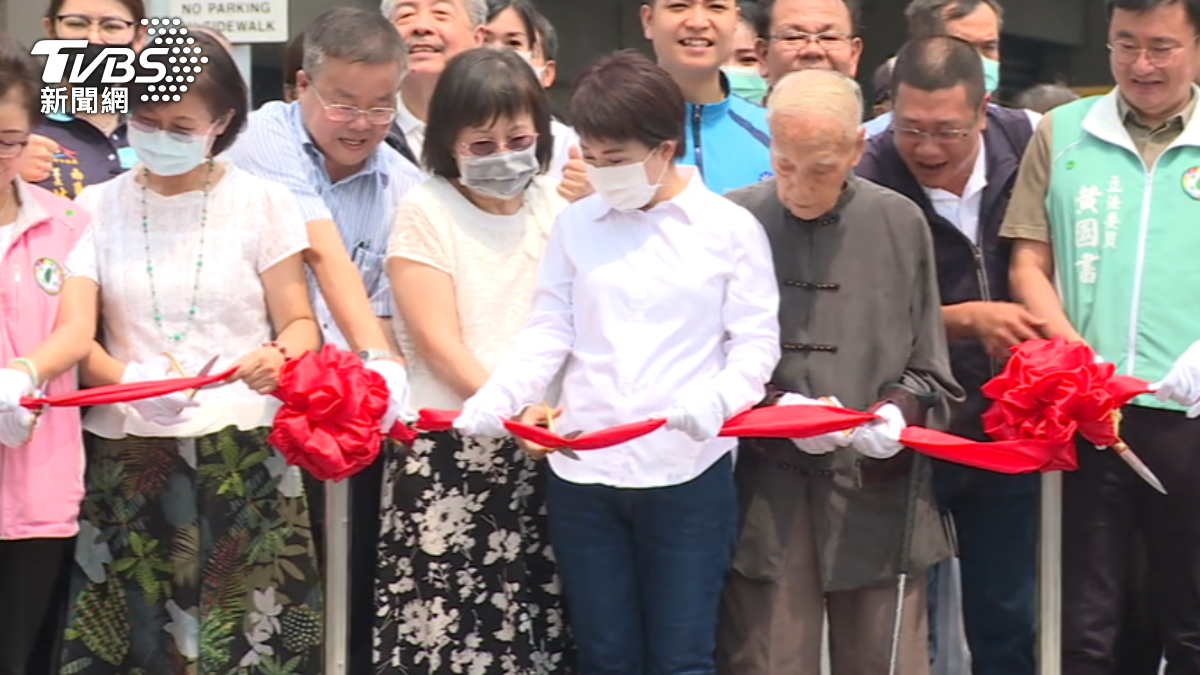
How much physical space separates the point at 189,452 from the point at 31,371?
1.43ft

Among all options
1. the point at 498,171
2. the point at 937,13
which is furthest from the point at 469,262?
the point at 937,13

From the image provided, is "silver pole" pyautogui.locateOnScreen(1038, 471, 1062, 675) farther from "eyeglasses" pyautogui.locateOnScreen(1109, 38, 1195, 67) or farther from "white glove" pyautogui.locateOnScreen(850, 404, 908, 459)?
"eyeglasses" pyautogui.locateOnScreen(1109, 38, 1195, 67)

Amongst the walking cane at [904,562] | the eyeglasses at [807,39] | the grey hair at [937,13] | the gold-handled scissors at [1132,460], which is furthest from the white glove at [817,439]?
the grey hair at [937,13]

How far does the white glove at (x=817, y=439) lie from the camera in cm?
451

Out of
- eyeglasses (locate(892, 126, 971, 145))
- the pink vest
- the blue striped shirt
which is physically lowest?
the pink vest

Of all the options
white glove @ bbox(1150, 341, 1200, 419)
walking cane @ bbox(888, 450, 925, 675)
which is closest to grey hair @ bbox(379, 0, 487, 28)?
walking cane @ bbox(888, 450, 925, 675)

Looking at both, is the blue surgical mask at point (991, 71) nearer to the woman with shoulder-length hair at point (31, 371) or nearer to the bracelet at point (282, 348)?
the bracelet at point (282, 348)

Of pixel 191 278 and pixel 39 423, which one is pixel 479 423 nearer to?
pixel 191 278

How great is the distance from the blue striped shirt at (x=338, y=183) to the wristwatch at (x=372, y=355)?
1.30 feet

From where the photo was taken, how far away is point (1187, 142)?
15.8 feet

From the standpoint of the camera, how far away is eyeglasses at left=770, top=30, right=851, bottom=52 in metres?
6.12

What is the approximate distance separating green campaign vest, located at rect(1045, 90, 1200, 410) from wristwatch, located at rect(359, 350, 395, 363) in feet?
5.96

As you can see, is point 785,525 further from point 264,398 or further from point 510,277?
point 264,398

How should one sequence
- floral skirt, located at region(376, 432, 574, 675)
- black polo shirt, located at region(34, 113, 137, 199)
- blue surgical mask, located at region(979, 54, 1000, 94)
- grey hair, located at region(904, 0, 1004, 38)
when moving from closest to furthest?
1. floral skirt, located at region(376, 432, 574, 675)
2. black polo shirt, located at region(34, 113, 137, 199)
3. blue surgical mask, located at region(979, 54, 1000, 94)
4. grey hair, located at region(904, 0, 1004, 38)
